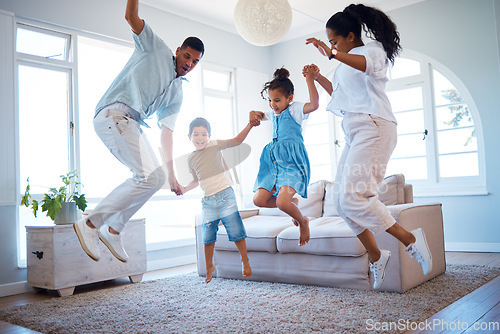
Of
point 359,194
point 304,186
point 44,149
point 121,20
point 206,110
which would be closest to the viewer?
Answer: point 359,194

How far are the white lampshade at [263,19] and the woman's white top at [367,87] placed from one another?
5.55ft

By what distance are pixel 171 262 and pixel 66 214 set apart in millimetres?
1528

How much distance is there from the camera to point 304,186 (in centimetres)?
283

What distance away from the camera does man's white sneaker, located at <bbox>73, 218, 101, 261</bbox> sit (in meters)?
2.39

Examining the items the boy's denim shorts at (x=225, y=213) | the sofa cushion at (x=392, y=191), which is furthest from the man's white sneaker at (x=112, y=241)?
the sofa cushion at (x=392, y=191)

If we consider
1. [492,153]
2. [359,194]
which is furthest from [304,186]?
[492,153]

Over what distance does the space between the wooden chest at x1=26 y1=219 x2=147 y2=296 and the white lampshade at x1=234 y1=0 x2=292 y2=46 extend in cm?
226

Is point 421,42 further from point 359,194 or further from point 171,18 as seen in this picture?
point 359,194

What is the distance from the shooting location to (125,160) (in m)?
2.51

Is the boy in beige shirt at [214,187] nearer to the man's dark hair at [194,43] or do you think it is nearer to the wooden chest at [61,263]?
the man's dark hair at [194,43]

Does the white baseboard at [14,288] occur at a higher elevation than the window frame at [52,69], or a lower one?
lower

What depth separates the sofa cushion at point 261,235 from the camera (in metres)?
3.54

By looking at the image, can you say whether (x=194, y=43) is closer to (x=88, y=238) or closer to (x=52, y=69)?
(x=88, y=238)

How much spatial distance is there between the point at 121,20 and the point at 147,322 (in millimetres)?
3406
